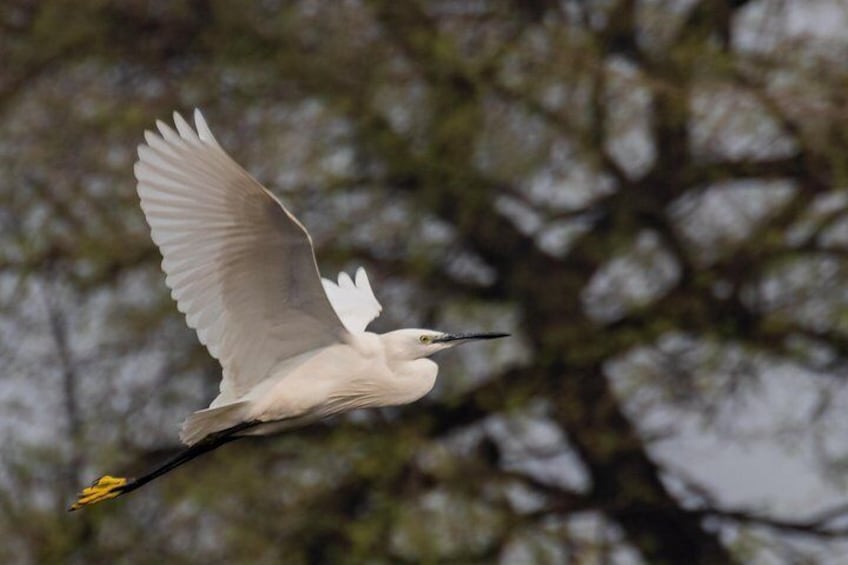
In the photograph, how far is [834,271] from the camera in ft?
27.3

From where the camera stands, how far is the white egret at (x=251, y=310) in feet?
14.4

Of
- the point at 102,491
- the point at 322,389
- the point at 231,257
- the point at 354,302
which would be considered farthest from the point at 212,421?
the point at 354,302

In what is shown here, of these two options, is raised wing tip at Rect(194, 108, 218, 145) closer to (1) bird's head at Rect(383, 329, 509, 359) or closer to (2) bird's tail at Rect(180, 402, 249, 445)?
(2) bird's tail at Rect(180, 402, 249, 445)

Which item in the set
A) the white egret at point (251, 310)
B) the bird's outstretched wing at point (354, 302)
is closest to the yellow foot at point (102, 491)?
the white egret at point (251, 310)

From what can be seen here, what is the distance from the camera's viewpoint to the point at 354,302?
209 inches

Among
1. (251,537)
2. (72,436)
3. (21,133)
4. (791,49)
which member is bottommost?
(251,537)

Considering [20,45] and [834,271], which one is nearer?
[834,271]

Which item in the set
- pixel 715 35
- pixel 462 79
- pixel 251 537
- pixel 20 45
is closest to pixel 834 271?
pixel 715 35

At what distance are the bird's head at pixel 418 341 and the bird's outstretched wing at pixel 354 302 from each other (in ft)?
0.51

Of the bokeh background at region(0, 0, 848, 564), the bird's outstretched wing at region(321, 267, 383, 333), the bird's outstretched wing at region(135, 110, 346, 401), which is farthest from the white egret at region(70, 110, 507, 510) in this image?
the bokeh background at region(0, 0, 848, 564)

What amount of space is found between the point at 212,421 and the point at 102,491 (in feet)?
1.89

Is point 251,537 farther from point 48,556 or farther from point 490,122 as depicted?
point 490,122

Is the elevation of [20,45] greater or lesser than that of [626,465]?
greater

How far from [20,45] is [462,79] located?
6.66ft
